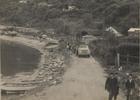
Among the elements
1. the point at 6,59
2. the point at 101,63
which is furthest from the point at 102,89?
the point at 6,59

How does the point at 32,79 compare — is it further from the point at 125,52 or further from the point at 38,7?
the point at 38,7

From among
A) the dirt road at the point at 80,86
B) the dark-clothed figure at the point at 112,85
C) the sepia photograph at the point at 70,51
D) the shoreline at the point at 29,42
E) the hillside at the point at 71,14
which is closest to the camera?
the dark-clothed figure at the point at 112,85

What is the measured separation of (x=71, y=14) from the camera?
71.0 metres

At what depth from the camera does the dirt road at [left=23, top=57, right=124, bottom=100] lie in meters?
23.6

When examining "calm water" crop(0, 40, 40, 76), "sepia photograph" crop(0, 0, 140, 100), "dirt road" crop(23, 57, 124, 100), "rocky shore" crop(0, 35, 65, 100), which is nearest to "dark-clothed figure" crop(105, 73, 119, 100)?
"sepia photograph" crop(0, 0, 140, 100)

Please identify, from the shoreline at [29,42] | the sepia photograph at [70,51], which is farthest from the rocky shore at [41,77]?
the shoreline at [29,42]

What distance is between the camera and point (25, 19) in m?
78.5

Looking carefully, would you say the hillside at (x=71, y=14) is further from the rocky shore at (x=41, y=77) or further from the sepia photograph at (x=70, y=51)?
the rocky shore at (x=41, y=77)

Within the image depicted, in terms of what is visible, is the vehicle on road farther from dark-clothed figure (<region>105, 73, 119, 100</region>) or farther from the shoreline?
dark-clothed figure (<region>105, 73, 119, 100</region>)

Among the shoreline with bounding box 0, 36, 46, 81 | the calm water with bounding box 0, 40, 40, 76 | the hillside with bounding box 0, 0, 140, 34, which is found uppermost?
the hillside with bounding box 0, 0, 140, 34

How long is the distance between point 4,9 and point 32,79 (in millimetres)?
59908

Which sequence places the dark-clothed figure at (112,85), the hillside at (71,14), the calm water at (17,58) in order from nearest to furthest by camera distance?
1. the dark-clothed figure at (112,85)
2. the calm water at (17,58)
3. the hillside at (71,14)

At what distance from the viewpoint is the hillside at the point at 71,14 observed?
5163 cm

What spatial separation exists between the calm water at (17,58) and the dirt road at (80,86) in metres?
6.89
